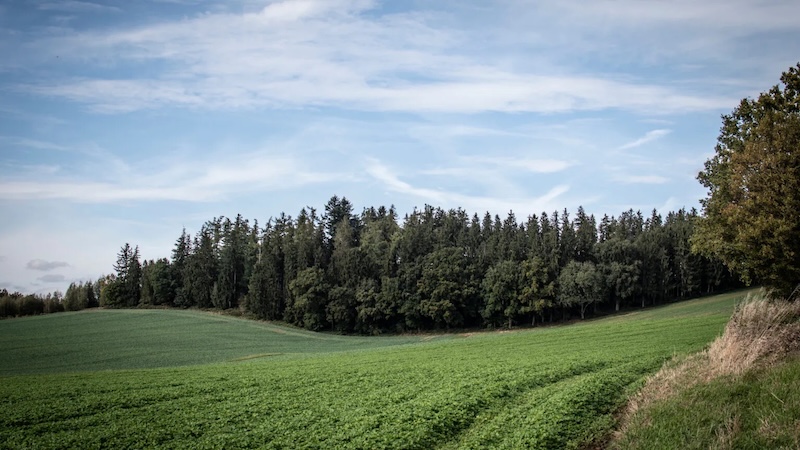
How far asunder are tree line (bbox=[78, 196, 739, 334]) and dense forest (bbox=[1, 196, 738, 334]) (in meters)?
0.22

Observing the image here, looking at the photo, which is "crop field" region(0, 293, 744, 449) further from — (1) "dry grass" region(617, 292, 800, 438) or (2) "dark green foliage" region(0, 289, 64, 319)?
(2) "dark green foliage" region(0, 289, 64, 319)

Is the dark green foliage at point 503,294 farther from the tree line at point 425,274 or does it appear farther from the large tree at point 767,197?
the large tree at point 767,197

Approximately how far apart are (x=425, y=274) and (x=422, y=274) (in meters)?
1.11

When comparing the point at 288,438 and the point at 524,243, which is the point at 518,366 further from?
the point at 524,243

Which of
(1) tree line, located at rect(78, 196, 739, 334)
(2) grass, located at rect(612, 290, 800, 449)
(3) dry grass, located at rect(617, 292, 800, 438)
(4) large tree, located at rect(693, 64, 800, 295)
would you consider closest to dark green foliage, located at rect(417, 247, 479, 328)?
(1) tree line, located at rect(78, 196, 739, 334)

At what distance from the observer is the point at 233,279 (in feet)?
369

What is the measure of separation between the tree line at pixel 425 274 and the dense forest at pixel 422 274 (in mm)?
223

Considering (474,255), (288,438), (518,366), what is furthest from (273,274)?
(288,438)

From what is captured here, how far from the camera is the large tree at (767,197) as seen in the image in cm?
3097

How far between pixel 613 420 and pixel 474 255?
8953 cm

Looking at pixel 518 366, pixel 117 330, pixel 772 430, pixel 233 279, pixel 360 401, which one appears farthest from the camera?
pixel 233 279

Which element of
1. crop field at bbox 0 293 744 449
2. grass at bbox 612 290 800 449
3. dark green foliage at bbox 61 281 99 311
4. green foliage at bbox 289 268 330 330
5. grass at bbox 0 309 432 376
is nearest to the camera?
grass at bbox 612 290 800 449

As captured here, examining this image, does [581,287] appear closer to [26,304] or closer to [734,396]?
[734,396]

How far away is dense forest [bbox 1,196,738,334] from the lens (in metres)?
90.3
